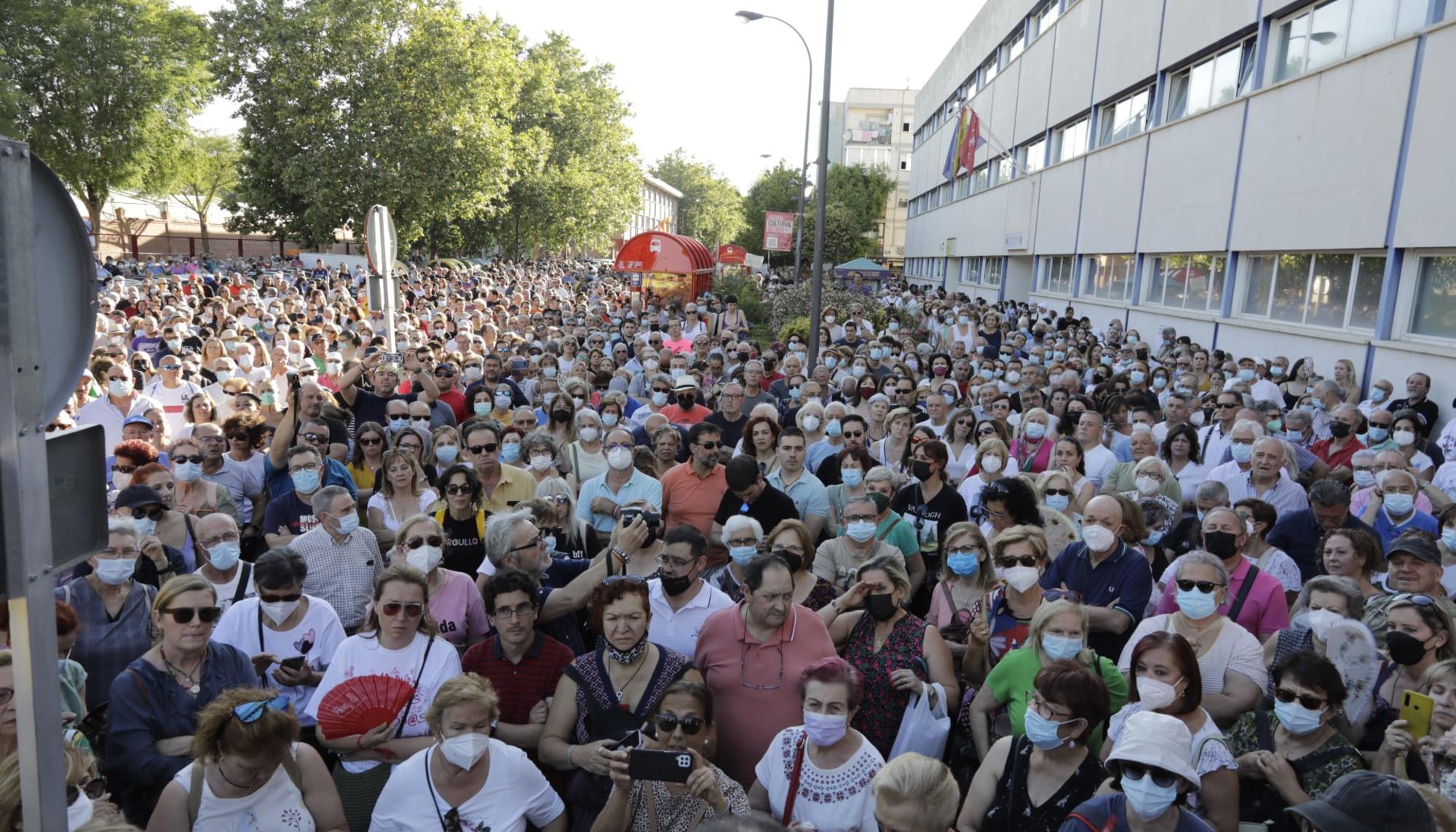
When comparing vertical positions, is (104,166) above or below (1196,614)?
above

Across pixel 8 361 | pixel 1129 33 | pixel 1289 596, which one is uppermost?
pixel 1129 33

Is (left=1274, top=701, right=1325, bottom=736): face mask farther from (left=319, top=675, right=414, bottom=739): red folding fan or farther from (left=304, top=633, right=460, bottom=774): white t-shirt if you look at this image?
(left=319, top=675, right=414, bottom=739): red folding fan

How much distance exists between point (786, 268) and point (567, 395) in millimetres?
50808

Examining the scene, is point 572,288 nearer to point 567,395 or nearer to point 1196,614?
point 567,395

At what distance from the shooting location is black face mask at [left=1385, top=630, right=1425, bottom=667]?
420cm

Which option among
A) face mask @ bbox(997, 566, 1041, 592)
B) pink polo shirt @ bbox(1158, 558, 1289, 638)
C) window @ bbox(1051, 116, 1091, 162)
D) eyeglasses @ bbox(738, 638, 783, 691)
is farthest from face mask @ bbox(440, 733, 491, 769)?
window @ bbox(1051, 116, 1091, 162)

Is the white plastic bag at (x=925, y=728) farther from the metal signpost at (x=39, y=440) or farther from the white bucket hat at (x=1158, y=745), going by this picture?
the metal signpost at (x=39, y=440)

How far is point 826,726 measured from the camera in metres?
3.60

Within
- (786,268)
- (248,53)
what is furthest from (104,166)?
(786,268)

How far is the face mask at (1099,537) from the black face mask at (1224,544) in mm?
484

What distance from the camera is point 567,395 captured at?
923 centimetres

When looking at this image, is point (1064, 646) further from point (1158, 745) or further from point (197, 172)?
point (197, 172)

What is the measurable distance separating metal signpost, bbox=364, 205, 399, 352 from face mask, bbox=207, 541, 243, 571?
4076 mm

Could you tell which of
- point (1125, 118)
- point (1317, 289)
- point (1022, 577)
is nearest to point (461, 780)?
point (1022, 577)
